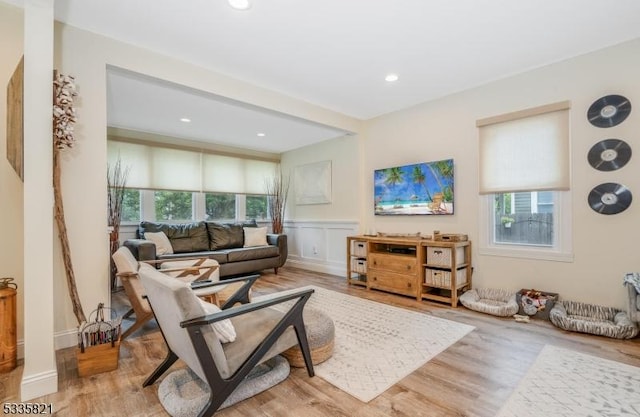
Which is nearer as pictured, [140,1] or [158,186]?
[140,1]

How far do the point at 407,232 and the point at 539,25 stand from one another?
2688 mm

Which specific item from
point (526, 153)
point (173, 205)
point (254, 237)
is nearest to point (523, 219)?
point (526, 153)

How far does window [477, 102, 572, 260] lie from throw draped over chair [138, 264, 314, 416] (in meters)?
2.79

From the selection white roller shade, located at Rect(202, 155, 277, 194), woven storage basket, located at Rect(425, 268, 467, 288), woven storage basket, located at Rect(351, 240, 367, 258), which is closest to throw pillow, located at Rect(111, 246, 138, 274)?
woven storage basket, located at Rect(351, 240, 367, 258)

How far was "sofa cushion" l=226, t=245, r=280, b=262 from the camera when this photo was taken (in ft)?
15.5

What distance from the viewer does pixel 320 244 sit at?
5.59 m

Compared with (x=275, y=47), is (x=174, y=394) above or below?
below

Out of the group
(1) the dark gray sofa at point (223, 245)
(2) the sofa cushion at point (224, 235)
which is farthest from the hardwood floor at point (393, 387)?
(2) the sofa cushion at point (224, 235)

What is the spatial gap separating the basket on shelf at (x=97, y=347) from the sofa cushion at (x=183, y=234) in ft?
8.77

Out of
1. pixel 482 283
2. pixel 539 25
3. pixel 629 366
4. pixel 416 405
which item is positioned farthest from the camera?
pixel 482 283

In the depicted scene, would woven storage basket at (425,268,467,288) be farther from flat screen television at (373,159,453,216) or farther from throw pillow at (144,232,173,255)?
throw pillow at (144,232,173,255)

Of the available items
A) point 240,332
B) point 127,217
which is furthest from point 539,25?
point 127,217

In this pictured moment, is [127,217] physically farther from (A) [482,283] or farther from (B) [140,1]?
(A) [482,283]

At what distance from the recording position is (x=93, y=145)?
8.09 ft
